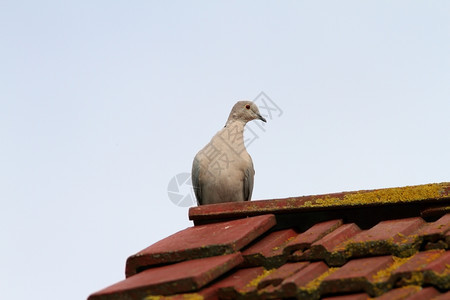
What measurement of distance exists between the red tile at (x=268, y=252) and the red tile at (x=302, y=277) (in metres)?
0.22

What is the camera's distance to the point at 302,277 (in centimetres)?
297

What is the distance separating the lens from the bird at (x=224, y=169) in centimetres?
670

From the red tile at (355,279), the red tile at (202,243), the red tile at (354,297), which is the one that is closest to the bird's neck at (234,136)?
the red tile at (202,243)

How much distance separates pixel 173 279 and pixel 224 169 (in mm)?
3822

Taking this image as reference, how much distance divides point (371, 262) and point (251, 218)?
0.92 metres

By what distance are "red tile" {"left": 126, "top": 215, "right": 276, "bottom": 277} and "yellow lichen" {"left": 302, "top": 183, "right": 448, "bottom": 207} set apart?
296 mm

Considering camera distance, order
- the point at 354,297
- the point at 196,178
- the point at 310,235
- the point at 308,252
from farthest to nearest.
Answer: the point at 196,178 → the point at 310,235 → the point at 308,252 → the point at 354,297

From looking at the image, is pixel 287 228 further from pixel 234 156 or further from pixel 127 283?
Result: pixel 234 156

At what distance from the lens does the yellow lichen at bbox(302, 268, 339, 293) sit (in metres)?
2.85

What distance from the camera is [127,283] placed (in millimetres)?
3127

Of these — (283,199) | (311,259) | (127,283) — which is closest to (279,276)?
(311,259)

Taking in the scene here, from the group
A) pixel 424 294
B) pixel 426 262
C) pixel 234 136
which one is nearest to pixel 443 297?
pixel 424 294

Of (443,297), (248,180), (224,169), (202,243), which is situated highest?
(224,169)

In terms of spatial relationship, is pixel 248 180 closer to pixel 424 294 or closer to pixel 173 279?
pixel 173 279
